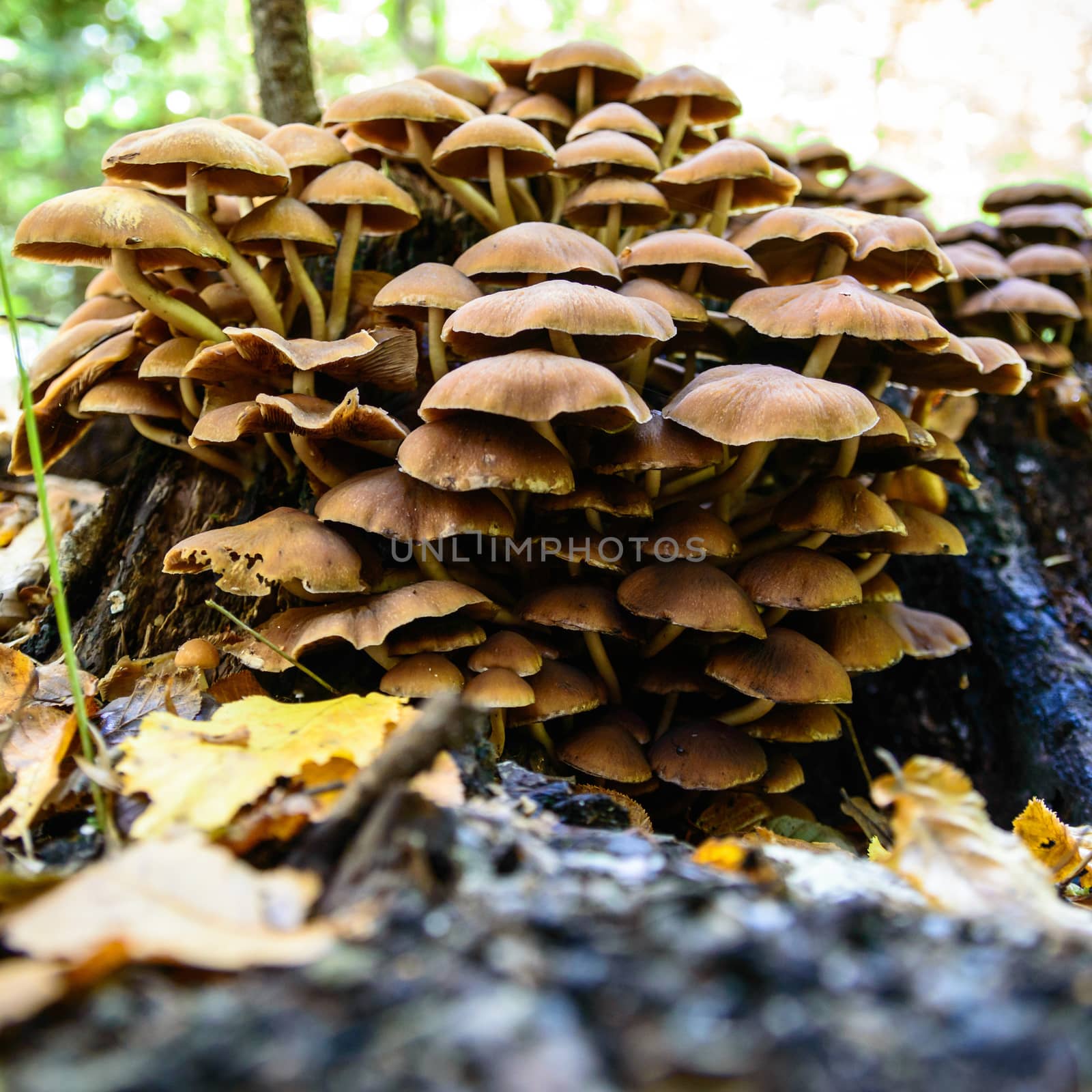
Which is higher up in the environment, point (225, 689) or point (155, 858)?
point (155, 858)

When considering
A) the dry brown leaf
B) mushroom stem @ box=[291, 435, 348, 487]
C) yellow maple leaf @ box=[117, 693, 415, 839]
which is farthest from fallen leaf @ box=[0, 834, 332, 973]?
mushroom stem @ box=[291, 435, 348, 487]

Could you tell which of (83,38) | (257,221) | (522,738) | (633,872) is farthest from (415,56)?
(633,872)

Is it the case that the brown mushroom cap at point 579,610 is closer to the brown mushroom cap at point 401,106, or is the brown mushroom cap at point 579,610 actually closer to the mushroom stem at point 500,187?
the mushroom stem at point 500,187

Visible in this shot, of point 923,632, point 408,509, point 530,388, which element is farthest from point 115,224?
point 923,632

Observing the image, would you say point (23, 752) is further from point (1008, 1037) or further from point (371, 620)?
point (1008, 1037)

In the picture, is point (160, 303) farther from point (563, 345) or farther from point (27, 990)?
point (27, 990)

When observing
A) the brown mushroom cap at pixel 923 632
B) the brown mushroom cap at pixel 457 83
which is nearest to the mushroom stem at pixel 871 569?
the brown mushroom cap at pixel 923 632
